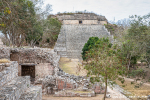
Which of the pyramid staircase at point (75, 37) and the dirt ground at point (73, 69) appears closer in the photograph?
the dirt ground at point (73, 69)

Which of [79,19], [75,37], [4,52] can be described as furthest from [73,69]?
[79,19]

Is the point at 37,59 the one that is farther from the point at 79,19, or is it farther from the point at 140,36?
the point at 79,19

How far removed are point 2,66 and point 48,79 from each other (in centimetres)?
511

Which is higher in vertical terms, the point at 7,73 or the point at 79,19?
the point at 79,19

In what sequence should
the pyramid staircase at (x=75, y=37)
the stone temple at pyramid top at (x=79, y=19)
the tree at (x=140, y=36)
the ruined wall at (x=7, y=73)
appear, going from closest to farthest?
the ruined wall at (x=7, y=73), the tree at (x=140, y=36), the pyramid staircase at (x=75, y=37), the stone temple at pyramid top at (x=79, y=19)

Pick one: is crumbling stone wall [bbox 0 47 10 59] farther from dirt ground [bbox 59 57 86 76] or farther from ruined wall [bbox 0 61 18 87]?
ruined wall [bbox 0 61 18 87]

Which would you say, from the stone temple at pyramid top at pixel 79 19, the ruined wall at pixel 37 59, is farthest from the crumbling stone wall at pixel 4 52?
the stone temple at pyramid top at pixel 79 19

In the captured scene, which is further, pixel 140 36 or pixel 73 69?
pixel 73 69

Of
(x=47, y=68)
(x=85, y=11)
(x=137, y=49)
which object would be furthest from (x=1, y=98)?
(x=85, y=11)

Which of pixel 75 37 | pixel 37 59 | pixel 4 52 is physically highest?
pixel 75 37

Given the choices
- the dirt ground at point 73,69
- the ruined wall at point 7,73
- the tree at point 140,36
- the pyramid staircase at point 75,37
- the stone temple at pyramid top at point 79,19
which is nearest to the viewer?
the ruined wall at point 7,73

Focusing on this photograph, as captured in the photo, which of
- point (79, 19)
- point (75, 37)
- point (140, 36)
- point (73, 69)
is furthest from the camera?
point (79, 19)

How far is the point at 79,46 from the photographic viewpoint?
26062 millimetres

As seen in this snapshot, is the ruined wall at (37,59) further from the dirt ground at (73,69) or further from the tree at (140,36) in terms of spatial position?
the tree at (140,36)
